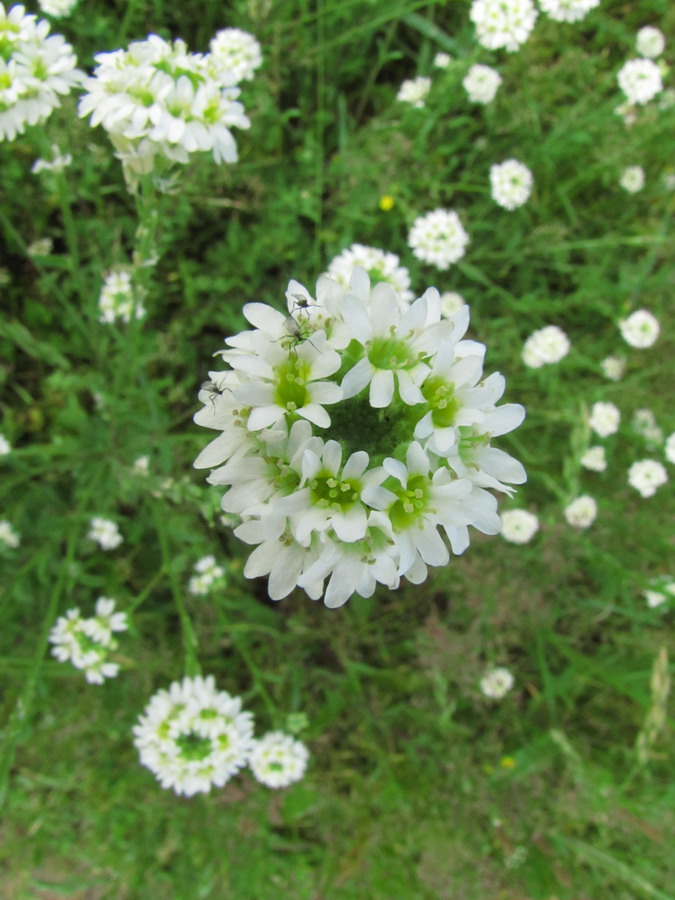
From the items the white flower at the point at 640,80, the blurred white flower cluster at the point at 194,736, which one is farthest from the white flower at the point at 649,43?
the blurred white flower cluster at the point at 194,736

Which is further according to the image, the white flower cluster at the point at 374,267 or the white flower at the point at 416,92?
the white flower at the point at 416,92

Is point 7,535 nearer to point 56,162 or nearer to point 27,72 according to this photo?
point 56,162

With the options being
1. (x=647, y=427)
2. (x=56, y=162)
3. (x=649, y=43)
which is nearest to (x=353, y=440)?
(x=56, y=162)

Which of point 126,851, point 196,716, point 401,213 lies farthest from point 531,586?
point 126,851

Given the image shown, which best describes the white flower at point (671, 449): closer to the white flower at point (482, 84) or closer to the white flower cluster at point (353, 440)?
the white flower at point (482, 84)

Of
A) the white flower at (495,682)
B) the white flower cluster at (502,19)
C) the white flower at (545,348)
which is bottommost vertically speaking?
the white flower at (495,682)

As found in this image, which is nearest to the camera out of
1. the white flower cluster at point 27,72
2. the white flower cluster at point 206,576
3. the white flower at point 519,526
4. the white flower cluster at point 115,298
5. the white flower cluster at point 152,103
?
the white flower cluster at point 152,103
